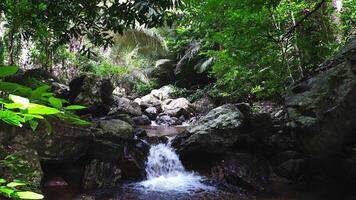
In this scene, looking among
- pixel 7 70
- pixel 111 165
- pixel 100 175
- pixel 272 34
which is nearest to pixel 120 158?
pixel 111 165

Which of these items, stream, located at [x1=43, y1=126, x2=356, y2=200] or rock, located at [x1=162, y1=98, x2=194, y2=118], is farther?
rock, located at [x1=162, y1=98, x2=194, y2=118]

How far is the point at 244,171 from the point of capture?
226 inches

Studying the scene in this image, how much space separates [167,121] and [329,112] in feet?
24.4

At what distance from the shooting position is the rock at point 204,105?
1294 centimetres

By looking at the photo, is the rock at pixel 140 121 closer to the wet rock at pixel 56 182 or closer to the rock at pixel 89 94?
the rock at pixel 89 94

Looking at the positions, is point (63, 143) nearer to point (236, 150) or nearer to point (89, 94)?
point (236, 150)

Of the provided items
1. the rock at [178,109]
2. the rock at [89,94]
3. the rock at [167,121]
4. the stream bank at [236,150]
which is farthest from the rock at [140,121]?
the stream bank at [236,150]

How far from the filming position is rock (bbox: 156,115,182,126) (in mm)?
11352

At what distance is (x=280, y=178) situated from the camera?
18.8ft

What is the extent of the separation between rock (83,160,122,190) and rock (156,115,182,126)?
571 centimetres

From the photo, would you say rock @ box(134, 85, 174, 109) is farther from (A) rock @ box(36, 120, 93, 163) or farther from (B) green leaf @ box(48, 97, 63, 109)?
(B) green leaf @ box(48, 97, 63, 109)

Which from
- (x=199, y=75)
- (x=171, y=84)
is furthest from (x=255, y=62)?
(x=171, y=84)

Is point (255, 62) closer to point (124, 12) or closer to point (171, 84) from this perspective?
point (124, 12)

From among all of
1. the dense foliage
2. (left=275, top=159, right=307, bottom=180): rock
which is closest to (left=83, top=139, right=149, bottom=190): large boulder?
(left=275, top=159, right=307, bottom=180): rock
